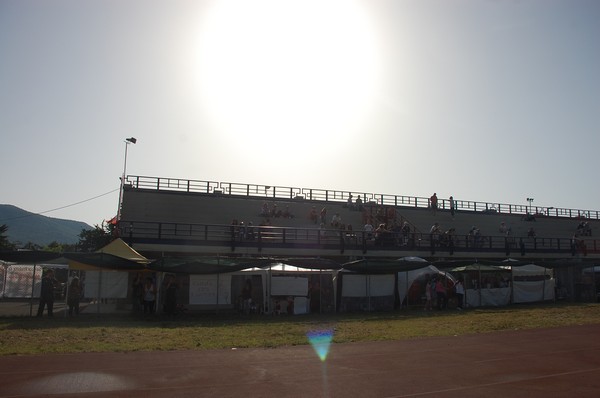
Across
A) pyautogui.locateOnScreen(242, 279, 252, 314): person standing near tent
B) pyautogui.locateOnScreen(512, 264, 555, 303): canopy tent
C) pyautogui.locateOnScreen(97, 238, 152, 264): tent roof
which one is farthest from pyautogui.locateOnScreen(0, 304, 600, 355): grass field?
pyautogui.locateOnScreen(512, 264, 555, 303): canopy tent

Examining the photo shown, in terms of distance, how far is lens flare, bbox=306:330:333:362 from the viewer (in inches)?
475

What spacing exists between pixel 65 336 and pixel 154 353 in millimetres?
4103

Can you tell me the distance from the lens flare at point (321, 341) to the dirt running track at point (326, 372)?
0.70ft

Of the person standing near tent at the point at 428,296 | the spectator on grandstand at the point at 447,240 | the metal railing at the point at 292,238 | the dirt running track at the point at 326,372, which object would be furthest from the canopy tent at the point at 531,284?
the dirt running track at the point at 326,372

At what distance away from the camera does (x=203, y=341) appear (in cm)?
1390

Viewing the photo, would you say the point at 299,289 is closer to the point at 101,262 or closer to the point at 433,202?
the point at 101,262

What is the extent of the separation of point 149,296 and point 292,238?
13039 mm

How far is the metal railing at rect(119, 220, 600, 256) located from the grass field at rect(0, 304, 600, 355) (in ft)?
31.6

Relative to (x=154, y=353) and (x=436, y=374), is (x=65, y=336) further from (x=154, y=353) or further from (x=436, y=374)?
(x=436, y=374)

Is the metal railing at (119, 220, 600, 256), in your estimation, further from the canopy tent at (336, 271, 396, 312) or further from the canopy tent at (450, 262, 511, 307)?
the canopy tent at (336, 271, 396, 312)

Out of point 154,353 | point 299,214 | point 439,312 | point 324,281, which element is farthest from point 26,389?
point 299,214

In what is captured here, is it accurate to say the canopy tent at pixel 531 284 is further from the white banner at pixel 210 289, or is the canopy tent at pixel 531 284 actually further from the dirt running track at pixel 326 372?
the dirt running track at pixel 326 372

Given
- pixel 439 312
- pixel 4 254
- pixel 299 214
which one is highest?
pixel 299 214

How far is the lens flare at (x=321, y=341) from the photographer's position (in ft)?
39.5
